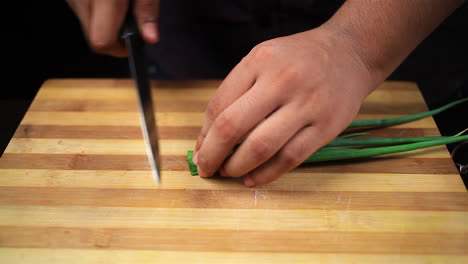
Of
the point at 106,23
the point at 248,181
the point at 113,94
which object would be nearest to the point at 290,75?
the point at 248,181

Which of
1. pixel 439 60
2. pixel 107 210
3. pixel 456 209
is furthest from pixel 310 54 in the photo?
pixel 439 60

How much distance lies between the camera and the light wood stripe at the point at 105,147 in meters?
1.32

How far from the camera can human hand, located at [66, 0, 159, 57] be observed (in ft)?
3.79

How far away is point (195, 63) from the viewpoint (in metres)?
2.01

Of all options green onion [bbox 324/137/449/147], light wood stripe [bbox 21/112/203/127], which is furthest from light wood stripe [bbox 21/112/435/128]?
green onion [bbox 324/137/449/147]

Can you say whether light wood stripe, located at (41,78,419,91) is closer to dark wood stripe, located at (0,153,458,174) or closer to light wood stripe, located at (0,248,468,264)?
dark wood stripe, located at (0,153,458,174)

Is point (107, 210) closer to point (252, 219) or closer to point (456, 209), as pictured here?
point (252, 219)

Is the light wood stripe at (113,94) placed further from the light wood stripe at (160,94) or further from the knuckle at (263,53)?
the knuckle at (263,53)

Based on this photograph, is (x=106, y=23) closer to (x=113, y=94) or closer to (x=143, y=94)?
(x=143, y=94)

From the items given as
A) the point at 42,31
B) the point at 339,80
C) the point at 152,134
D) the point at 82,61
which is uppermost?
the point at 339,80

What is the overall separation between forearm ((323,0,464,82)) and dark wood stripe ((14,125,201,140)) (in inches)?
22.4

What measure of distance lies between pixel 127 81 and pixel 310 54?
0.78 meters

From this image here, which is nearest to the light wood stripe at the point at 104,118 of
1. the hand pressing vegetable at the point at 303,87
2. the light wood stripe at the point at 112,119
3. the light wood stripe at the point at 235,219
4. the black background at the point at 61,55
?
the light wood stripe at the point at 112,119

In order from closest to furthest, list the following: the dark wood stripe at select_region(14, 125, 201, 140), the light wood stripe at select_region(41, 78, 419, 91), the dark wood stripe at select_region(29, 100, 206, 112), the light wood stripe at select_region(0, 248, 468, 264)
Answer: the light wood stripe at select_region(0, 248, 468, 264), the dark wood stripe at select_region(14, 125, 201, 140), the dark wood stripe at select_region(29, 100, 206, 112), the light wood stripe at select_region(41, 78, 419, 91)
